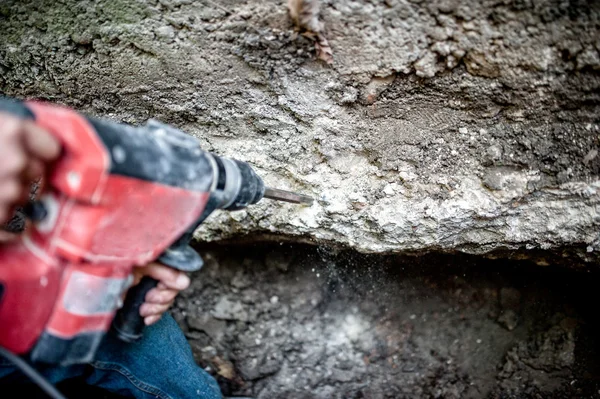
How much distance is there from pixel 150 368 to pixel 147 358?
0.03 m

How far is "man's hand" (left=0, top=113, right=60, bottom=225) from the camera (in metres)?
0.51

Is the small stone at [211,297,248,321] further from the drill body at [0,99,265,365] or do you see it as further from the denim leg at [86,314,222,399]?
the drill body at [0,99,265,365]

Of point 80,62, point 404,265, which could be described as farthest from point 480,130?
point 80,62

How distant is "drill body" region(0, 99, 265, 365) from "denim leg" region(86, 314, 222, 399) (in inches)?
11.0

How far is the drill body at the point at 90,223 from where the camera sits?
55 cm

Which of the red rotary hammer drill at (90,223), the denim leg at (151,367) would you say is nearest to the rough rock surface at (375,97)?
the red rotary hammer drill at (90,223)

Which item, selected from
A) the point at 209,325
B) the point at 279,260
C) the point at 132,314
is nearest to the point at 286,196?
the point at 132,314

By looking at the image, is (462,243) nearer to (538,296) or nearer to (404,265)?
(404,265)

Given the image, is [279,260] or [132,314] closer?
[132,314]

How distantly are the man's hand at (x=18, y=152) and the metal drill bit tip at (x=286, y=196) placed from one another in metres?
0.44

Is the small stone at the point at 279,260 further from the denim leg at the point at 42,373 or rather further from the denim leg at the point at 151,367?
the denim leg at the point at 42,373

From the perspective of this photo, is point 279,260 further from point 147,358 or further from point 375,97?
point 375,97

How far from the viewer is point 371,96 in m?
0.89

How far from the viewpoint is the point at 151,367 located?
976mm
